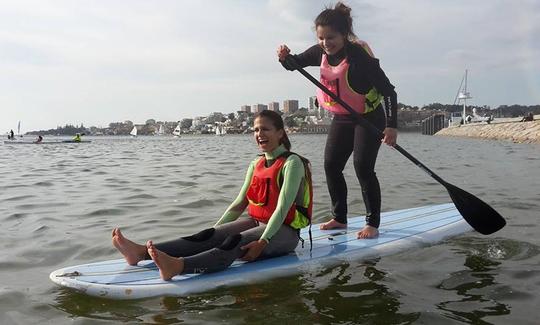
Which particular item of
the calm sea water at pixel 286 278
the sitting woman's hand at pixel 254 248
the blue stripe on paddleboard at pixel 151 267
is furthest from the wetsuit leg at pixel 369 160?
the sitting woman's hand at pixel 254 248

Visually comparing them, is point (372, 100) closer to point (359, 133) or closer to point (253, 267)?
point (359, 133)

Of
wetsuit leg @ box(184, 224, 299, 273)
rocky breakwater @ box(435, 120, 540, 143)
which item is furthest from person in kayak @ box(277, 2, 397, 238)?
rocky breakwater @ box(435, 120, 540, 143)

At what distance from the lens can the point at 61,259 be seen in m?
4.66

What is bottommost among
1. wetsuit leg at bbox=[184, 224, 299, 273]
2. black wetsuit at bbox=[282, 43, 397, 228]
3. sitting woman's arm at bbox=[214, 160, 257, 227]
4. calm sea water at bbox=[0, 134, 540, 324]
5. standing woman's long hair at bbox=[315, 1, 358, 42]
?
calm sea water at bbox=[0, 134, 540, 324]

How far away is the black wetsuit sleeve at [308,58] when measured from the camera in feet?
17.2

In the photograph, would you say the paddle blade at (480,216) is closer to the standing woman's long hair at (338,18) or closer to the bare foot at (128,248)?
the standing woman's long hair at (338,18)

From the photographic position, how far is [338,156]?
5.17m

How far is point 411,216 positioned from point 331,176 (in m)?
1.45

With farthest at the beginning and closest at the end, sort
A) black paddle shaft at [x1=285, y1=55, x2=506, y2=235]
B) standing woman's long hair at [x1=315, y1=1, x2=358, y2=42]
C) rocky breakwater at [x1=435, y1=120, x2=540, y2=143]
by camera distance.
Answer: rocky breakwater at [x1=435, y1=120, x2=540, y2=143], black paddle shaft at [x1=285, y1=55, x2=506, y2=235], standing woman's long hair at [x1=315, y1=1, x2=358, y2=42]

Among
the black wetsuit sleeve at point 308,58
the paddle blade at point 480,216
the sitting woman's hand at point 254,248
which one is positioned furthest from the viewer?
Result: the black wetsuit sleeve at point 308,58

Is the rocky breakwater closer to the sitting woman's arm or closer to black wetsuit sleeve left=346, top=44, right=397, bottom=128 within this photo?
black wetsuit sleeve left=346, top=44, right=397, bottom=128

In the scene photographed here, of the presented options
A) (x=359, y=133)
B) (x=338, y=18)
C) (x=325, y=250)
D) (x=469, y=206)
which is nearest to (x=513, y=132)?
(x=469, y=206)

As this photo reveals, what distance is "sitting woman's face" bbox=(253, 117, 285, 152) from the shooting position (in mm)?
4102

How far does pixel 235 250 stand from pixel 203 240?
0.32 meters
